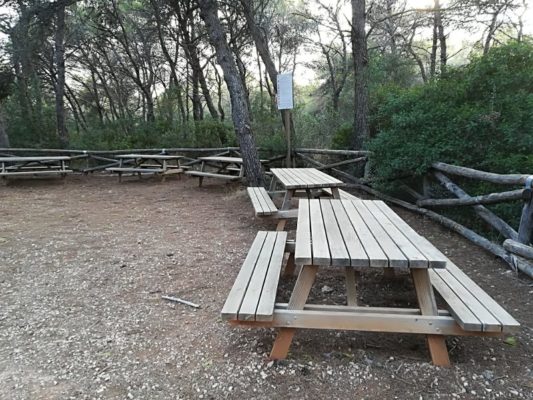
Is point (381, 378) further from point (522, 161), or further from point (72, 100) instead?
point (72, 100)

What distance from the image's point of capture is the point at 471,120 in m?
4.16

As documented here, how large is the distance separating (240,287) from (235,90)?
4.73 m

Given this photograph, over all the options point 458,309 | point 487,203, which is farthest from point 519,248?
point 458,309

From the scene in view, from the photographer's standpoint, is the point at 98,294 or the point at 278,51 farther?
the point at 278,51

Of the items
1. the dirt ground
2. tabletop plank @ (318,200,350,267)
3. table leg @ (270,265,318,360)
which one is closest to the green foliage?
the dirt ground

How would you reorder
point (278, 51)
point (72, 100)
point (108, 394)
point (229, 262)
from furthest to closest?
point (72, 100) < point (278, 51) < point (229, 262) < point (108, 394)

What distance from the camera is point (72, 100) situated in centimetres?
2133

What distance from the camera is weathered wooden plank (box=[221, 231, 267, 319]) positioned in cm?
186

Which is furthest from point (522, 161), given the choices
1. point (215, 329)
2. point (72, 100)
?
point (72, 100)

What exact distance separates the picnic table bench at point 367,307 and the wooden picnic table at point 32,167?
25.3 ft

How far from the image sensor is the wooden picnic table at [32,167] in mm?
8023

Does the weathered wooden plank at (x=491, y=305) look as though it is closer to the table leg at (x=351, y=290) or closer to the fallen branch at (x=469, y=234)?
the table leg at (x=351, y=290)

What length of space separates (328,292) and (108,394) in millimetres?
1675

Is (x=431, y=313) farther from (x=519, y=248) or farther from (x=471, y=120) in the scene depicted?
(x=471, y=120)
